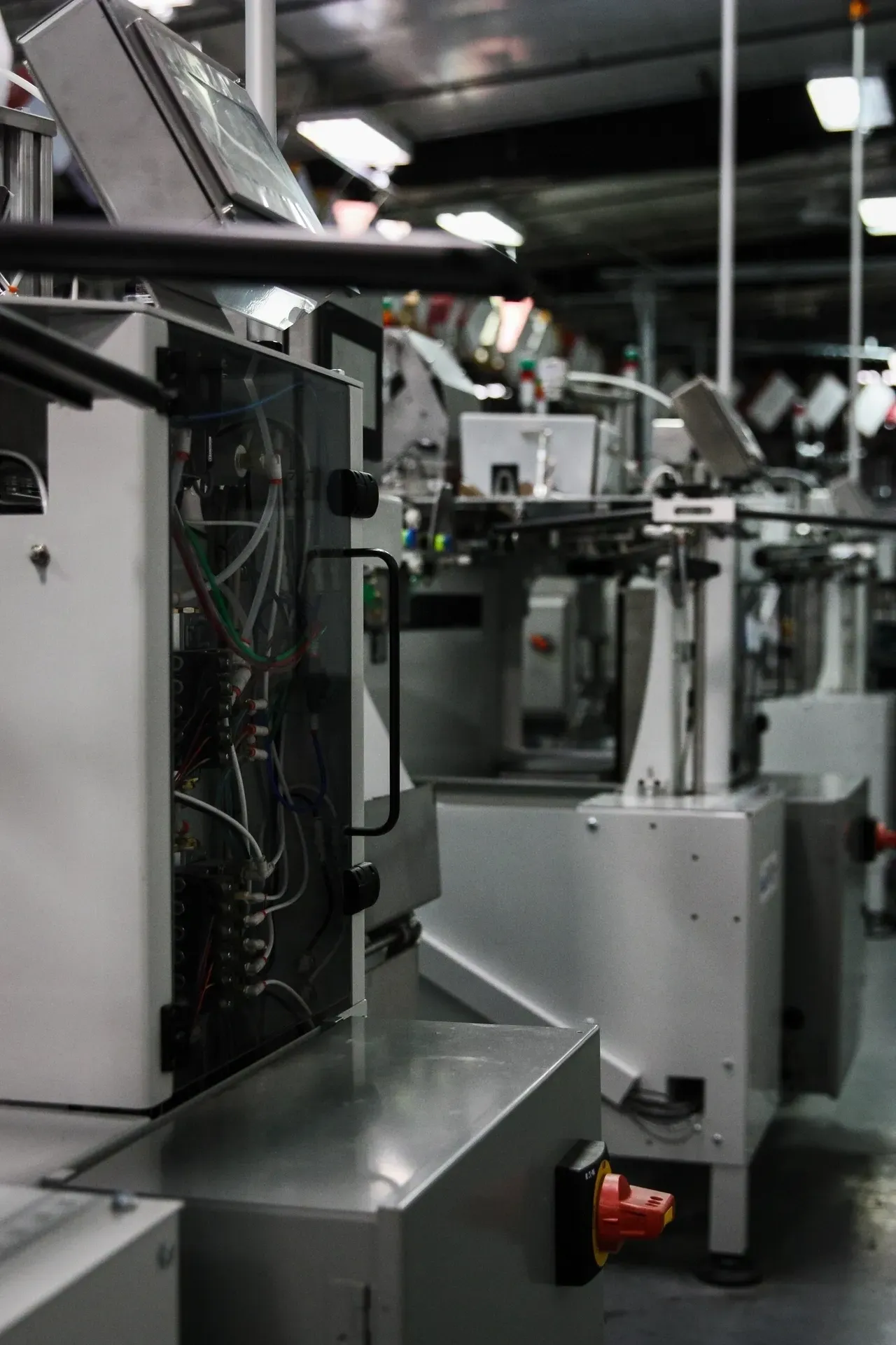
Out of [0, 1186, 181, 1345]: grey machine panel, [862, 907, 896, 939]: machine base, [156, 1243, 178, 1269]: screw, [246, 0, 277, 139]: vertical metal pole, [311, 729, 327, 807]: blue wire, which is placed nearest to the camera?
[0, 1186, 181, 1345]: grey machine panel

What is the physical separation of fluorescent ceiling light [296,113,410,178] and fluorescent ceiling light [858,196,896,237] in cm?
246

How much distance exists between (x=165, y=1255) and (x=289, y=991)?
0.53 metres

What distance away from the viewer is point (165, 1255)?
1.03 metres

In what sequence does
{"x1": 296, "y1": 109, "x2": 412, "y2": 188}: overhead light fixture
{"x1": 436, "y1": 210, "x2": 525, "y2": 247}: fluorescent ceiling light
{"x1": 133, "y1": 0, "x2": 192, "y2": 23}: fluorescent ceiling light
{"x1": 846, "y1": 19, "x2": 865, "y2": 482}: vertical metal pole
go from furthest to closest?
{"x1": 436, "y1": 210, "x2": 525, "y2": 247}: fluorescent ceiling light
{"x1": 296, "y1": 109, "x2": 412, "y2": 188}: overhead light fixture
{"x1": 846, "y1": 19, "x2": 865, "y2": 482}: vertical metal pole
{"x1": 133, "y1": 0, "x2": 192, "y2": 23}: fluorescent ceiling light

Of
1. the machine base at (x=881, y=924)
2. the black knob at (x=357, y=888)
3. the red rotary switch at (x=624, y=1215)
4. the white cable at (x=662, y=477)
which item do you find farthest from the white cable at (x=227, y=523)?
the machine base at (x=881, y=924)

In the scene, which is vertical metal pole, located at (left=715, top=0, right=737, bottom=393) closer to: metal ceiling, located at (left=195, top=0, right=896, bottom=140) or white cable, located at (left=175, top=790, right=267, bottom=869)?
metal ceiling, located at (left=195, top=0, right=896, bottom=140)

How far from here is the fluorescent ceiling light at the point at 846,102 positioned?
5820 millimetres

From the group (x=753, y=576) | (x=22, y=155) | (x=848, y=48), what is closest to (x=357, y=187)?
(x=848, y=48)

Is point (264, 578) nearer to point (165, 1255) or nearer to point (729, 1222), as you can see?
point (165, 1255)

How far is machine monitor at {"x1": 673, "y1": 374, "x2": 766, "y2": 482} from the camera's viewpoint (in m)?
3.18

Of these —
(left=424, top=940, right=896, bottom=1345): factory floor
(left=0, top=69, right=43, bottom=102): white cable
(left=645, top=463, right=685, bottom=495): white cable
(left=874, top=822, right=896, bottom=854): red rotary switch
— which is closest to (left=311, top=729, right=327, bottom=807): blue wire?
(left=0, top=69, right=43, bottom=102): white cable

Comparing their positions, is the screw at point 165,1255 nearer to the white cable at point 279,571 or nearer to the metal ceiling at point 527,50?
the white cable at point 279,571

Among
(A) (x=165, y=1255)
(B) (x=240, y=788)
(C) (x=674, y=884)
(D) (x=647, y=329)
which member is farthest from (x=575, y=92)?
(A) (x=165, y=1255)

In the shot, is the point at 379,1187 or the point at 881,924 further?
the point at 881,924
